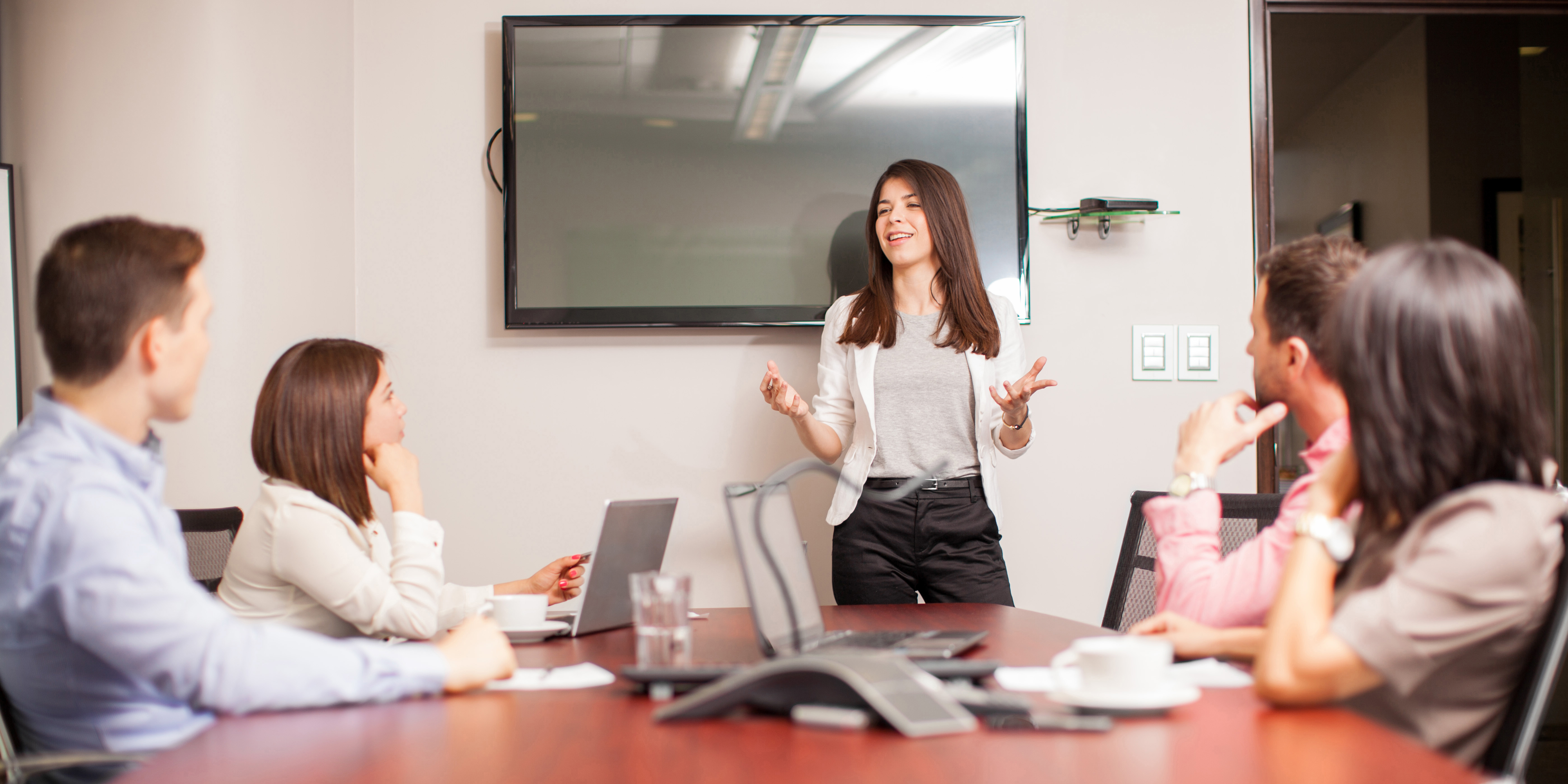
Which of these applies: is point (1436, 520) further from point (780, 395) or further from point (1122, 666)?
point (780, 395)

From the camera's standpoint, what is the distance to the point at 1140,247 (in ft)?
9.65

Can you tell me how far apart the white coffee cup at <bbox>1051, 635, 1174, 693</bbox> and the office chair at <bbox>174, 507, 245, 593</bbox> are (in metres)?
1.40

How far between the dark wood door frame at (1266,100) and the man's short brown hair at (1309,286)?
163cm

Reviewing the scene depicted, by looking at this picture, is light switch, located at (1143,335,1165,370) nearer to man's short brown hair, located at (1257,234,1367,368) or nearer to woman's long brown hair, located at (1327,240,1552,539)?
man's short brown hair, located at (1257,234,1367,368)

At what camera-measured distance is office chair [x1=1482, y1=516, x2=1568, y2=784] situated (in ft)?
3.00

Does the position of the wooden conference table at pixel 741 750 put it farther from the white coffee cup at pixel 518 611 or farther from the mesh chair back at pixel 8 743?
the white coffee cup at pixel 518 611

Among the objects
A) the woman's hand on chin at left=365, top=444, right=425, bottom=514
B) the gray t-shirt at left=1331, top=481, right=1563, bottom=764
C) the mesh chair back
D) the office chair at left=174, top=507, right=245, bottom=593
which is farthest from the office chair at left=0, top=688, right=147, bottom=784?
the gray t-shirt at left=1331, top=481, right=1563, bottom=764

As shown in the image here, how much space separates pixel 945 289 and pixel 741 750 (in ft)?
5.87

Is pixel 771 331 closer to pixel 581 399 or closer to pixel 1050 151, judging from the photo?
pixel 581 399

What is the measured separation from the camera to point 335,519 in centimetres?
150

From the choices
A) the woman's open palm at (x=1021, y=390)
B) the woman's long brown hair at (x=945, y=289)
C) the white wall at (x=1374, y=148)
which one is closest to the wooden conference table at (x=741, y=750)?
the woman's open palm at (x=1021, y=390)

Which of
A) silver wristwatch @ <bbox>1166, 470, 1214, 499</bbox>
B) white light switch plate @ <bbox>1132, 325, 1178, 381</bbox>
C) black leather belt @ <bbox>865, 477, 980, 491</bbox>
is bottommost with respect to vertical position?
black leather belt @ <bbox>865, 477, 980, 491</bbox>

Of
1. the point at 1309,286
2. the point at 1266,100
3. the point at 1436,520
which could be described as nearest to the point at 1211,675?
the point at 1436,520

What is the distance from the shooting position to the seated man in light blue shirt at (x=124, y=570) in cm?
98
